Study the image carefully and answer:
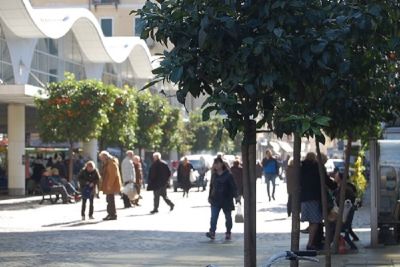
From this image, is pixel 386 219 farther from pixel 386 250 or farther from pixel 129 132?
pixel 129 132

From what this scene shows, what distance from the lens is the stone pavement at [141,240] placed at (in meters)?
14.9

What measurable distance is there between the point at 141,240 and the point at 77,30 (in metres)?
26.5

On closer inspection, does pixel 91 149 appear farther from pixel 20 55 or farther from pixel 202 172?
pixel 20 55

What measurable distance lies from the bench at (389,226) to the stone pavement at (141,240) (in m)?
0.33

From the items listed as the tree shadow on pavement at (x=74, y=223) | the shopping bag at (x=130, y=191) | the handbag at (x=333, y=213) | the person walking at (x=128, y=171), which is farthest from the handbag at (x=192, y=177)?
the handbag at (x=333, y=213)

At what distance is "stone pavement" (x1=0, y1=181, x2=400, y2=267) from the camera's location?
14940 mm

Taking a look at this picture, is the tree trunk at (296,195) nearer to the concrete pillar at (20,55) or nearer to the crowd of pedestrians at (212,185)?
the crowd of pedestrians at (212,185)

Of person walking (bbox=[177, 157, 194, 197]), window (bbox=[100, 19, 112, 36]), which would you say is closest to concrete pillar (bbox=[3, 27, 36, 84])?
person walking (bbox=[177, 157, 194, 197])

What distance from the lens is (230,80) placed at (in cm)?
718

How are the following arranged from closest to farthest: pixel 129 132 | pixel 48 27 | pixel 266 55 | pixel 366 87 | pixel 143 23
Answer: pixel 266 55, pixel 143 23, pixel 366 87, pixel 48 27, pixel 129 132

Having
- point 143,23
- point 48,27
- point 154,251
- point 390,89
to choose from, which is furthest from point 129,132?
point 143,23

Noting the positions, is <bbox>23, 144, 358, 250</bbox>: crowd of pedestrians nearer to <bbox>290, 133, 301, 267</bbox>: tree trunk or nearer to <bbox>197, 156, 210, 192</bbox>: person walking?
<bbox>290, 133, 301, 267</bbox>: tree trunk

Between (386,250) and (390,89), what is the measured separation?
Result: 20.0 feet

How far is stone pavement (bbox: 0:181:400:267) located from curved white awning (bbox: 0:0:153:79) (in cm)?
894
